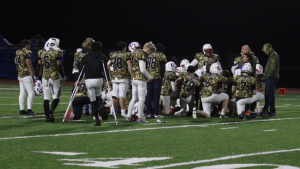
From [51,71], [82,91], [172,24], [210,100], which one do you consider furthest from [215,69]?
[172,24]

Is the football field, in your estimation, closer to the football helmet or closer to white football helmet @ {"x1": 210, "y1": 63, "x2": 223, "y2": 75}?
white football helmet @ {"x1": 210, "y1": 63, "x2": 223, "y2": 75}

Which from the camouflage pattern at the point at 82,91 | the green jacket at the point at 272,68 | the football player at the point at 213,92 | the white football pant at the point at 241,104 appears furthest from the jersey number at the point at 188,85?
the camouflage pattern at the point at 82,91

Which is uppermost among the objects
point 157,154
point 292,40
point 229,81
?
point 292,40

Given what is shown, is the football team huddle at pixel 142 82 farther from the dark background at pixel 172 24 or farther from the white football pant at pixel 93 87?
the dark background at pixel 172 24

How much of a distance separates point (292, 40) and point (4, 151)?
29.0 meters

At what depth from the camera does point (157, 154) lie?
6.92m

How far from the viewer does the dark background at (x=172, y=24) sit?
34375 mm

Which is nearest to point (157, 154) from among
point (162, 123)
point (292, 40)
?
point (162, 123)

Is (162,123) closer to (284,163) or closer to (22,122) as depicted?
(22,122)

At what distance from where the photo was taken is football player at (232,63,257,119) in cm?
1253

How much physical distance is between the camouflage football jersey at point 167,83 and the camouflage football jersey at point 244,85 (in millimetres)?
1926

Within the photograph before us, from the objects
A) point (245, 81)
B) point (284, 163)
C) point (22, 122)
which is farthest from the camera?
point (245, 81)

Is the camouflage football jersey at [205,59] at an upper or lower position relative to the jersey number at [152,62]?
upper

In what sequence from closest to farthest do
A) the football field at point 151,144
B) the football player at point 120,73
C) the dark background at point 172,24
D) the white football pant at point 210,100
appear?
the football field at point 151,144
the football player at point 120,73
the white football pant at point 210,100
the dark background at point 172,24
